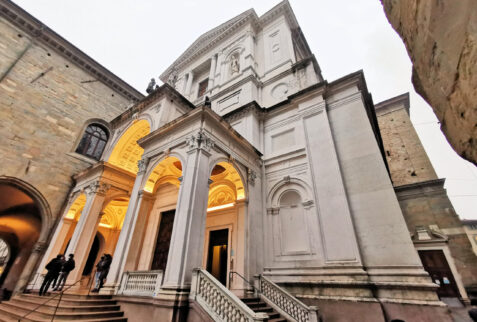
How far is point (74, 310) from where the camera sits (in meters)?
6.01

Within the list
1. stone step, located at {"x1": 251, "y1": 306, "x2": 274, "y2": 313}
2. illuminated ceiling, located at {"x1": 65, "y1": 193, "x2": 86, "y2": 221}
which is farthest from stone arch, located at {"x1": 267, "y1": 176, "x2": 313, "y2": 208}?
illuminated ceiling, located at {"x1": 65, "y1": 193, "x2": 86, "y2": 221}

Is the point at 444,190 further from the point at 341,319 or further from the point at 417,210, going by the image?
the point at 341,319

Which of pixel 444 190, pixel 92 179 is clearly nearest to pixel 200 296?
pixel 92 179

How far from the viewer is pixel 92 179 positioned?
12.3m

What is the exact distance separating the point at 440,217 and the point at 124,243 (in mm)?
16760

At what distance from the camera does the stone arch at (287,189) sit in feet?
31.2

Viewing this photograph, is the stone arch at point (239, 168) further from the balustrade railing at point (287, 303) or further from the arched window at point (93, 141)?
the arched window at point (93, 141)

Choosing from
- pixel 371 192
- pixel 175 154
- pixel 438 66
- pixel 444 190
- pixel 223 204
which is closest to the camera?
pixel 438 66

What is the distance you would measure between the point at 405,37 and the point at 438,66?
52 centimetres

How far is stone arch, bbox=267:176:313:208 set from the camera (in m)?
9.52

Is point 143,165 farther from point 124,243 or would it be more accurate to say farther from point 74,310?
point 74,310

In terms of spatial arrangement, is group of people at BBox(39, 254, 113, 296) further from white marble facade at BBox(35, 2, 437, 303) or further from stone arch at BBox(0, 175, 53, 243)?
stone arch at BBox(0, 175, 53, 243)

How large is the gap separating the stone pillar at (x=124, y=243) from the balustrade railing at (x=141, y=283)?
35cm

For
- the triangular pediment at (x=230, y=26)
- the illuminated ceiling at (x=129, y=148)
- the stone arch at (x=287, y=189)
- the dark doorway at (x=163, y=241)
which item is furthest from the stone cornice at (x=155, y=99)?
the triangular pediment at (x=230, y=26)
